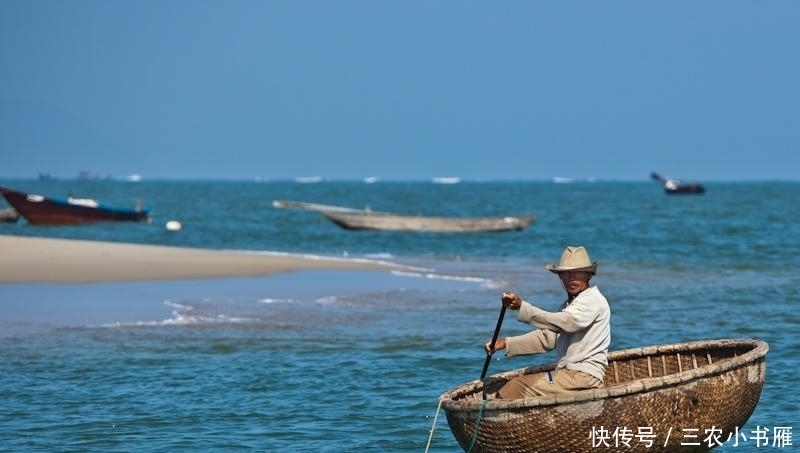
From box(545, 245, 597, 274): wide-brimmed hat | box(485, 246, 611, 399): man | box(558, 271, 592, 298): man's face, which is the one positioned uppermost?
box(545, 245, 597, 274): wide-brimmed hat

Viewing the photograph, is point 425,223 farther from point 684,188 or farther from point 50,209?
point 684,188

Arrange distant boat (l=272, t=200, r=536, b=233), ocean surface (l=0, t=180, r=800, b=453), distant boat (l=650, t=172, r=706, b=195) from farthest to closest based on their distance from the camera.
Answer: distant boat (l=650, t=172, r=706, b=195), distant boat (l=272, t=200, r=536, b=233), ocean surface (l=0, t=180, r=800, b=453)

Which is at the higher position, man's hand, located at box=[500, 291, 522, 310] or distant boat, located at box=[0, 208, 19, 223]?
distant boat, located at box=[0, 208, 19, 223]

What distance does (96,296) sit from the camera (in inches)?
810

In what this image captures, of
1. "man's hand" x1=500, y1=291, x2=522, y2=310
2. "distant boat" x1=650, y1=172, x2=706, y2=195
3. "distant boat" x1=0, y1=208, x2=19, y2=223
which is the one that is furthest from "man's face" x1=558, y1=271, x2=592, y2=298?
"distant boat" x1=650, y1=172, x2=706, y2=195

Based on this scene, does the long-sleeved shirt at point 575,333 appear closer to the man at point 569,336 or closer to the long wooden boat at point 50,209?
the man at point 569,336

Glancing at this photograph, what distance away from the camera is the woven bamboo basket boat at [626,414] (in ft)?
30.3

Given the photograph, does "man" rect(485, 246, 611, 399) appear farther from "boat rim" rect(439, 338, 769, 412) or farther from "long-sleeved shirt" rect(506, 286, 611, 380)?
"boat rim" rect(439, 338, 769, 412)

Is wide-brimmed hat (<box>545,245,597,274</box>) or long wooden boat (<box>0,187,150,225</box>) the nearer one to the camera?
wide-brimmed hat (<box>545,245,597,274</box>)

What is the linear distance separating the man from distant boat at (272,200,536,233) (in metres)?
36.8

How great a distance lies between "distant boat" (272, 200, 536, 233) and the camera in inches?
1861

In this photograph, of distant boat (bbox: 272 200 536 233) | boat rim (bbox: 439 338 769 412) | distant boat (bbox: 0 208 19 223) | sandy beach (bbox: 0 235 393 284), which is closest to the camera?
boat rim (bbox: 439 338 769 412)

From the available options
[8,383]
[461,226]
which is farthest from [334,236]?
[8,383]

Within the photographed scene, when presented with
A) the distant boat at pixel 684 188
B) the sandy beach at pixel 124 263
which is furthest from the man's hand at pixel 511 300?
the distant boat at pixel 684 188
